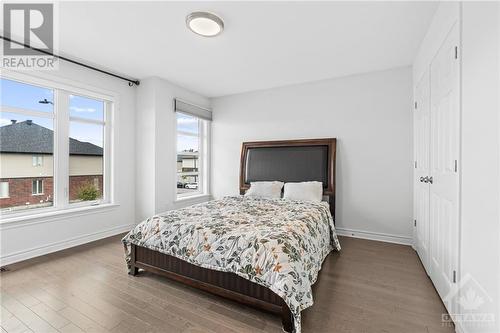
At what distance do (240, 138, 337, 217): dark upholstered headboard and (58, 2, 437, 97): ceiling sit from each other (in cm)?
117

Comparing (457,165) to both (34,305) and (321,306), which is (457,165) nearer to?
(321,306)

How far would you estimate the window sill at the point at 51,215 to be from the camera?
274 cm

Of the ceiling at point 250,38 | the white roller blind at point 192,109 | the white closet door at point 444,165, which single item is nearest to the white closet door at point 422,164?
the white closet door at point 444,165

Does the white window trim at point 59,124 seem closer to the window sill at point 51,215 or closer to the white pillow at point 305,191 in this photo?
the window sill at point 51,215

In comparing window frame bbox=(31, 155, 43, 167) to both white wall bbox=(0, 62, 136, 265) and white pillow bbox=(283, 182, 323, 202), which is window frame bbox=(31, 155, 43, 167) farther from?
white pillow bbox=(283, 182, 323, 202)

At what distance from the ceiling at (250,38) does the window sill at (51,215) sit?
2135 mm

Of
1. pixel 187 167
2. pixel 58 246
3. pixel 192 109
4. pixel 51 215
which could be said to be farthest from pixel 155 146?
pixel 58 246

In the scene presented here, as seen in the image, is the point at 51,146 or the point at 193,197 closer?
the point at 51,146

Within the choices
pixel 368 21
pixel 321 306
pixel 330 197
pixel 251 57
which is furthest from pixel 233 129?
pixel 321 306

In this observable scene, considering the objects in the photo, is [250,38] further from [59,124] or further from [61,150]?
[61,150]

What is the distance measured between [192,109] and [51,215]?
277cm

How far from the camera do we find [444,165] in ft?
6.34

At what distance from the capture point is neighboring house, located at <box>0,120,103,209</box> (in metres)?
2.77

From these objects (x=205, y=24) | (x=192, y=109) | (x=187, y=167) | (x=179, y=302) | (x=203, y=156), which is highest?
(x=205, y=24)
